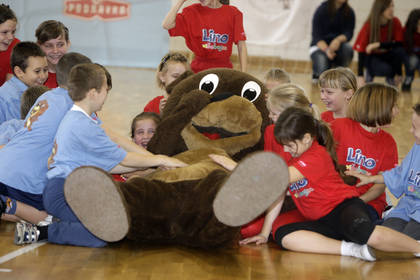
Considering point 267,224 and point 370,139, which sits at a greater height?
point 370,139

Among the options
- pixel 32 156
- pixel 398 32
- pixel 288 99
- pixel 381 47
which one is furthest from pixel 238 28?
pixel 398 32

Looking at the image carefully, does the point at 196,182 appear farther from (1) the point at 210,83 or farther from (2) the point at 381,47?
(2) the point at 381,47

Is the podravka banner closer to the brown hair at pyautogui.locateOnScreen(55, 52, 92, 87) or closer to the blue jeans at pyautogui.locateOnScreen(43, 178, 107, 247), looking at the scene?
the brown hair at pyautogui.locateOnScreen(55, 52, 92, 87)

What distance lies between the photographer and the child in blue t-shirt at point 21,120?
285cm

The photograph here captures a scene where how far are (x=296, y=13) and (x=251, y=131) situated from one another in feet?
17.4

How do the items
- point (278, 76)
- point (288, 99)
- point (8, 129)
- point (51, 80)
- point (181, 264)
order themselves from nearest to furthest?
Answer: point (181, 264) → point (288, 99) → point (8, 129) → point (278, 76) → point (51, 80)

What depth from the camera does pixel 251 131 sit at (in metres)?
2.56

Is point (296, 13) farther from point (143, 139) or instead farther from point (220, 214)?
point (220, 214)

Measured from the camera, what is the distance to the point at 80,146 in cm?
233

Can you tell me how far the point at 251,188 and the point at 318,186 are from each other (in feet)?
1.57

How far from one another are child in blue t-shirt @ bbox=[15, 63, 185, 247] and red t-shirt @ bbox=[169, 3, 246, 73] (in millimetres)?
1495

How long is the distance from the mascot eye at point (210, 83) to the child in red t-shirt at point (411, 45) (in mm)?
4941

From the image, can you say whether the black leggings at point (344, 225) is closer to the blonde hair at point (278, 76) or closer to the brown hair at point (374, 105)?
the brown hair at point (374, 105)

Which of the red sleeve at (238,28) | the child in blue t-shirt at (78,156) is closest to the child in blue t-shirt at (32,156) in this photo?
the child in blue t-shirt at (78,156)
